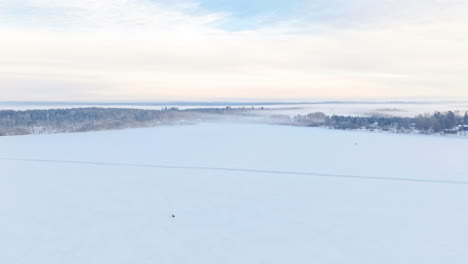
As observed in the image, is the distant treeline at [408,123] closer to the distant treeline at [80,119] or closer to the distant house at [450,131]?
the distant house at [450,131]

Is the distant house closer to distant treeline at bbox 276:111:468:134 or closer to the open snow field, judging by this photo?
distant treeline at bbox 276:111:468:134

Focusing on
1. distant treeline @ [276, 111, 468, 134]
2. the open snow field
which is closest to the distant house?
distant treeline @ [276, 111, 468, 134]

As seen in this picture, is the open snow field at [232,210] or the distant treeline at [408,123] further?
the distant treeline at [408,123]

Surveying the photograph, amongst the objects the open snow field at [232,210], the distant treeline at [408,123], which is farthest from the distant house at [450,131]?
the open snow field at [232,210]

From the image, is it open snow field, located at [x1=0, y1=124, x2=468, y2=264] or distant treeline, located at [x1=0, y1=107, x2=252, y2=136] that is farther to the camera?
distant treeline, located at [x1=0, y1=107, x2=252, y2=136]

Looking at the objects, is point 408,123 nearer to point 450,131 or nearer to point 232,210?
point 450,131

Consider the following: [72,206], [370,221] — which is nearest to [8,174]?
[72,206]

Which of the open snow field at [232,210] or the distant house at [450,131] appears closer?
A: the open snow field at [232,210]

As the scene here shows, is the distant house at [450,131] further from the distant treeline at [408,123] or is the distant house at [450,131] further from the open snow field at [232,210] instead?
the open snow field at [232,210]
